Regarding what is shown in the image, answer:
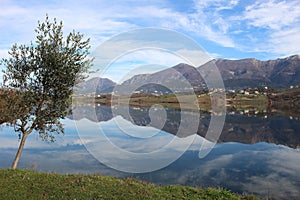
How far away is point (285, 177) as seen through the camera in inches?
1216

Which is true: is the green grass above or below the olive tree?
below

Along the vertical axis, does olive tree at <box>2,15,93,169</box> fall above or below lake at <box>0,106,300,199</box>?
above

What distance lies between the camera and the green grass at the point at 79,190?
14.0 metres

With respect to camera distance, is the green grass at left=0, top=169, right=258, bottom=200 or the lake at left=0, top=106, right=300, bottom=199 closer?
the green grass at left=0, top=169, right=258, bottom=200

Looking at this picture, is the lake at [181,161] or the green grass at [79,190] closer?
the green grass at [79,190]

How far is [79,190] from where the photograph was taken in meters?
14.8

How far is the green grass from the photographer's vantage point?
14.0 metres

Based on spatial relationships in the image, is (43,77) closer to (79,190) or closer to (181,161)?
(79,190)

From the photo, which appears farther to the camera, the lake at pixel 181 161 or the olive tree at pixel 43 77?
the lake at pixel 181 161

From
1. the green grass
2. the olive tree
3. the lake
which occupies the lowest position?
the lake

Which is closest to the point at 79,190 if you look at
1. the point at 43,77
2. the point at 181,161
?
the point at 43,77

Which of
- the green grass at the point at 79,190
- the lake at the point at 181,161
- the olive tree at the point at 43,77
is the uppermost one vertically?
the olive tree at the point at 43,77

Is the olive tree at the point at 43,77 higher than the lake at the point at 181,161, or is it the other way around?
the olive tree at the point at 43,77

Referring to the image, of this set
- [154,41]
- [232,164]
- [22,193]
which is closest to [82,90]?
[154,41]
